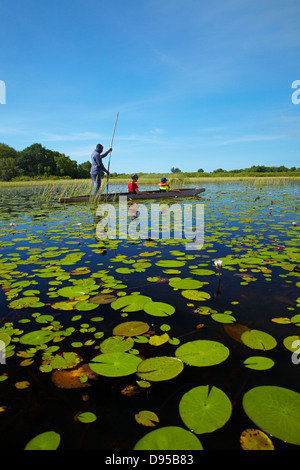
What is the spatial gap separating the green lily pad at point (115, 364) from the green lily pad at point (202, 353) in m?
0.26

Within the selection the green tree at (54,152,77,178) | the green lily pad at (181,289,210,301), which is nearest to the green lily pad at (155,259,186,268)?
the green lily pad at (181,289,210,301)

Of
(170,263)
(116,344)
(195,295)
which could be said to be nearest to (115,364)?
(116,344)

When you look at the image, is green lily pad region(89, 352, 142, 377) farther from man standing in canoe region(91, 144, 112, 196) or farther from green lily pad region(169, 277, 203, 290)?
man standing in canoe region(91, 144, 112, 196)

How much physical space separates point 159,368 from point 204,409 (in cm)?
30

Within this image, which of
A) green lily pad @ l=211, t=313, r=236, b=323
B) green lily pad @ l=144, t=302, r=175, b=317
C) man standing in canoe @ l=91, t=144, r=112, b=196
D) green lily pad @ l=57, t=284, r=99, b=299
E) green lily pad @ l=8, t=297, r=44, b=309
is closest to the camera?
green lily pad @ l=211, t=313, r=236, b=323

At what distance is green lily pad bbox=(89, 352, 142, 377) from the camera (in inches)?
48.1

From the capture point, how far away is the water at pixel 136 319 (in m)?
0.97

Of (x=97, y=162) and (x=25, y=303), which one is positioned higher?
(x=97, y=162)

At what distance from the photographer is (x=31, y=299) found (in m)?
2.04

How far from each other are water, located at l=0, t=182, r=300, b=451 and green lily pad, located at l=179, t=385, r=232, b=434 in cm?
3

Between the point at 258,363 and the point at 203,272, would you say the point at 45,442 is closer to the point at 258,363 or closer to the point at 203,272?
the point at 258,363

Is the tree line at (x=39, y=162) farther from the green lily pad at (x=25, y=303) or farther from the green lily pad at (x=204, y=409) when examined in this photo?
the green lily pad at (x=204, y=409)

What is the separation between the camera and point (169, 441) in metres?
0.88
